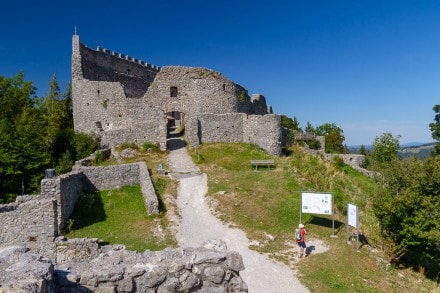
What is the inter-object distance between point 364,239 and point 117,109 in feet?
77.3

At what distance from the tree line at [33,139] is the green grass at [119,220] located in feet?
21.8

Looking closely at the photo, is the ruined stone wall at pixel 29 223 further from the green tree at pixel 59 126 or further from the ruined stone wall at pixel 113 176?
the green tree at pixel 59 126

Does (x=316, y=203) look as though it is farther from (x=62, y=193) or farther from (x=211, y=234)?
(x=62, y=193)

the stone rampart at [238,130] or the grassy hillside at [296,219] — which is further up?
the stone rampart at [238,130]

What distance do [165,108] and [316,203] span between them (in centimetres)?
2144

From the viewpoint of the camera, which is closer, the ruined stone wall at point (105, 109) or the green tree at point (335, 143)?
the ruined stone wall at point (105, 109)

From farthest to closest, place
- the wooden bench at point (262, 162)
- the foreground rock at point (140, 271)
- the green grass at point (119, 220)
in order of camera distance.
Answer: the wooden bench at point (262, 162), the green grass at point (119, 220), the foreground rock at point (140, 271)

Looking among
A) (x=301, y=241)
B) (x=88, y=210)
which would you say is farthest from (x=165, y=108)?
(x=301, y=241)

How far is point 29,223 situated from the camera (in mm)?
13883

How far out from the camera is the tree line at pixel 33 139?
22577mm

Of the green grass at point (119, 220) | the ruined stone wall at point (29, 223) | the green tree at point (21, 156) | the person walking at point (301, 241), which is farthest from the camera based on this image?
the green tree at point (21, 156)

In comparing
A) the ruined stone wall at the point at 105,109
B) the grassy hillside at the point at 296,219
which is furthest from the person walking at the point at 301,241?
the ruined stone wall at the point at 105,109

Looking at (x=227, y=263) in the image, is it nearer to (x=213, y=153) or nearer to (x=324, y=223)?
(x=324, y=223)

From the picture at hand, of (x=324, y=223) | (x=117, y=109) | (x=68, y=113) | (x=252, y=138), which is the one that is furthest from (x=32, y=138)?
(x=324, y=223)
